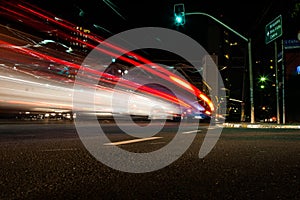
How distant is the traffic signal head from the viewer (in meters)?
16.2

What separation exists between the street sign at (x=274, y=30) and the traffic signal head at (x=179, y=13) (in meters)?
5.73

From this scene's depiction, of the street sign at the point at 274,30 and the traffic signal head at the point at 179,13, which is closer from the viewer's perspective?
the traffic signal head at the point at 179,13

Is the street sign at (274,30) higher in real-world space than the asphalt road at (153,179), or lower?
higher

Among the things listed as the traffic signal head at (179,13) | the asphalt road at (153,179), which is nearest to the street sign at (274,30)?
the traffic signal head at (179,13)

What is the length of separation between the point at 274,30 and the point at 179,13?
6342 millimetres

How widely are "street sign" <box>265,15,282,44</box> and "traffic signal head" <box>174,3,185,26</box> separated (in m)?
5.73

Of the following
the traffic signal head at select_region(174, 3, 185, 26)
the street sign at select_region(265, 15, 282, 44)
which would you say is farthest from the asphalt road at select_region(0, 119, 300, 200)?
the street sign at select_region(265, 15, 282, 44)

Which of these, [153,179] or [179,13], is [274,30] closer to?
[179,13]

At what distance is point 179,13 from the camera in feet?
53.3

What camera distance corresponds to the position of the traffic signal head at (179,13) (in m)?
16.2

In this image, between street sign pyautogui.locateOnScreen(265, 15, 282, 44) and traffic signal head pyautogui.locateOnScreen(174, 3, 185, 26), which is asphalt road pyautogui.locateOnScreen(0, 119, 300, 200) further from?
street sign pyautogui.locateOnScreen(265, 15, 282, 44)

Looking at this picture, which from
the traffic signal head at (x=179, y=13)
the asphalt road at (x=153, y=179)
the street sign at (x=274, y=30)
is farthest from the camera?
the street sign at (x=274, y=30)

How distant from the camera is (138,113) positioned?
81.9ft

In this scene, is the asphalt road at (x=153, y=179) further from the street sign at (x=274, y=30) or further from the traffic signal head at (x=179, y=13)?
the street sign at (x=274, y=30)
